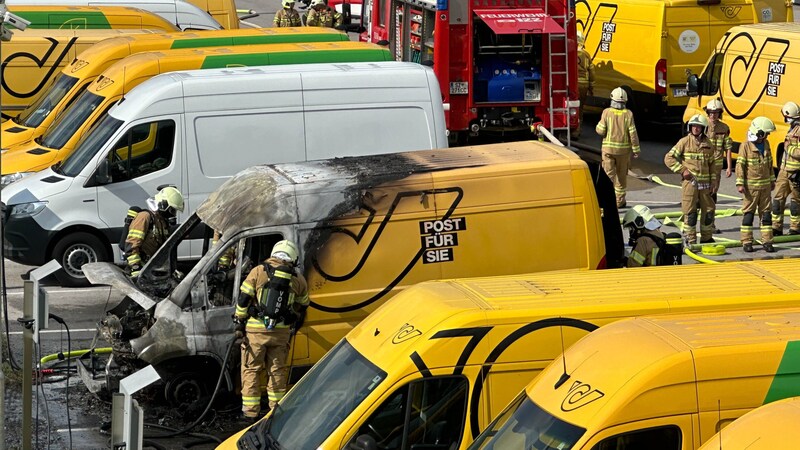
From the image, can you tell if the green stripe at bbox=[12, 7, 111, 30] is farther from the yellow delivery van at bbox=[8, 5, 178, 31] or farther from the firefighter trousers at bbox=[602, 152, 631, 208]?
the firefighter trousers at bbox=[602, 152, 631, 208]

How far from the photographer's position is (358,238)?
1028 cm

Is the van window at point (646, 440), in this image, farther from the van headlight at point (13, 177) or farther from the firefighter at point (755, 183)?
the van headlight at point (13, 177)

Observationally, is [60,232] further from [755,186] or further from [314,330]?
[755,186]

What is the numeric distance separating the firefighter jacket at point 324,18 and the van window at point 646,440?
686 inches

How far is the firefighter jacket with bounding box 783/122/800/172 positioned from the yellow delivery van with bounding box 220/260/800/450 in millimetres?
7252

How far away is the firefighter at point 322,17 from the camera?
23062 millimetres

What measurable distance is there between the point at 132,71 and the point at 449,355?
28.8 ft

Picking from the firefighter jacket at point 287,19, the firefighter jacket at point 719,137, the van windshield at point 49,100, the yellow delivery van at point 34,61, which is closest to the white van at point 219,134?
the van windshield at point 49,100

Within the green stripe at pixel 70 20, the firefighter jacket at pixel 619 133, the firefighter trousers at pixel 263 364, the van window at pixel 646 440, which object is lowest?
the firefighter trousers at pixel 263 364

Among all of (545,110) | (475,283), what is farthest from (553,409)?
(545,110)

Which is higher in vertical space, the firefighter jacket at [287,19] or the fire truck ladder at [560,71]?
the firefighter jacket at [287,19]

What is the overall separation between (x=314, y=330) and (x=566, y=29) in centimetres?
869

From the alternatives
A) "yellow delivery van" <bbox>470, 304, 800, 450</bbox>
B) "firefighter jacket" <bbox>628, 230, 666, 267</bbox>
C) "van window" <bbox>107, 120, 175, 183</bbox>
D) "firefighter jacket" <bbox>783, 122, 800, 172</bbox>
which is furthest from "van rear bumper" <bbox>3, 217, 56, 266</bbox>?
"firefighter jacket" <bbox>783, 122, 800, 172</bbox>

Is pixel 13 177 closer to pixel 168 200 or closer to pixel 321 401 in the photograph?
pixel 168 200
